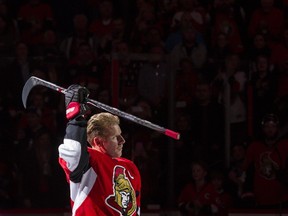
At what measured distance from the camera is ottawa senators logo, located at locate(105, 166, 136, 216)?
406 centimetres

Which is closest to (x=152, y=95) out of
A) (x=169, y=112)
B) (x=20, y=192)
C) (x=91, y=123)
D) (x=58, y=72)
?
(x=169, y=112)

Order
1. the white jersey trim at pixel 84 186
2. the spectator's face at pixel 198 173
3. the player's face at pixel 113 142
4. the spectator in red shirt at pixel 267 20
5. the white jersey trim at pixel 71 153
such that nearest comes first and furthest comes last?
the white jersey trim at pixel 71 153
the white jersey trim at pixel 84 186
the player's face at pixel 113 142
the spectator's face at pixel 198 173
the spectator in red shirt at pixel 267 20

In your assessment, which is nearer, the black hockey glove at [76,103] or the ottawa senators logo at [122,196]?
the black hockey glove at [76,103]

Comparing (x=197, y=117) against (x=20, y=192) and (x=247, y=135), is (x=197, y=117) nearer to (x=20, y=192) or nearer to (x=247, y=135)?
(x=247, y=135)

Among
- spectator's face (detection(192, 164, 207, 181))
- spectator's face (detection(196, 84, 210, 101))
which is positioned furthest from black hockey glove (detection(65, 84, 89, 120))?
spectator's face (detection(196, 84, 210, 101))

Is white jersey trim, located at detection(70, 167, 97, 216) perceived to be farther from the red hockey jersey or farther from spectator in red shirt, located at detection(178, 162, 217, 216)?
spectator in red shirt, located at detection(178, 162, 217, 216)

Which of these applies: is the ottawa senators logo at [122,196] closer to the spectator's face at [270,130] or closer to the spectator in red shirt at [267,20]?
the spectator's face at [270,130]

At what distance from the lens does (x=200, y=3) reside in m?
8.70

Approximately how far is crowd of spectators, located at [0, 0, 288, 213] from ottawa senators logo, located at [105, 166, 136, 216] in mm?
2804

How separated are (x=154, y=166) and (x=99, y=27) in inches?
71.8

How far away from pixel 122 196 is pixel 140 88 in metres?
3.13

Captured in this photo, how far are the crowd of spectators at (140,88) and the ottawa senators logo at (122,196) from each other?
2.80 m

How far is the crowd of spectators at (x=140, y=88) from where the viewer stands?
706cm

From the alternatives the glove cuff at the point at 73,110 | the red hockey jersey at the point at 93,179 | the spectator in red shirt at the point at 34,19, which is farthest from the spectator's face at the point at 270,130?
the glove cuff at the point at 73,110
